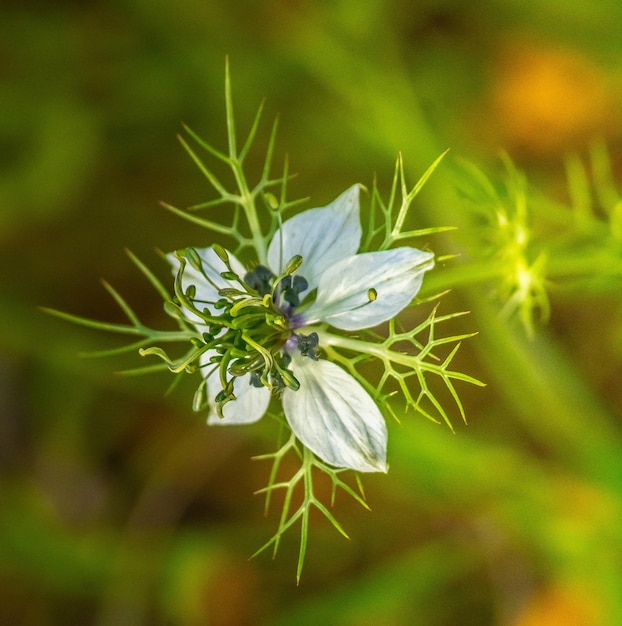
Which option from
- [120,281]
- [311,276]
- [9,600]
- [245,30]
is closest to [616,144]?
[245,30]

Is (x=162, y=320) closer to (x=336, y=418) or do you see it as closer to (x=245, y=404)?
(x=245, y=404)

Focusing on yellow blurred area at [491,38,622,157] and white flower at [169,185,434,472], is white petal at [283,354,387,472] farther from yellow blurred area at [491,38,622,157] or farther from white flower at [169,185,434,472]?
yellow blurred area at [491,38,622,157]

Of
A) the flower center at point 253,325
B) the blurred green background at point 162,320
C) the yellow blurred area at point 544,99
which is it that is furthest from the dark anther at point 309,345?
the yellow blurred area at point 544,99

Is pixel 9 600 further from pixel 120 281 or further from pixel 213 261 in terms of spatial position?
pixel 213 261

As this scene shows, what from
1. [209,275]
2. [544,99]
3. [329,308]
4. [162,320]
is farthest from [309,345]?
[544,99]

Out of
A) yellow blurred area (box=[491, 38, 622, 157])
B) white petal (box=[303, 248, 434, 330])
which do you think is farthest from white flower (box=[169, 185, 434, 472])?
yellow blurred area (box=[491, 38, 622, 157])
